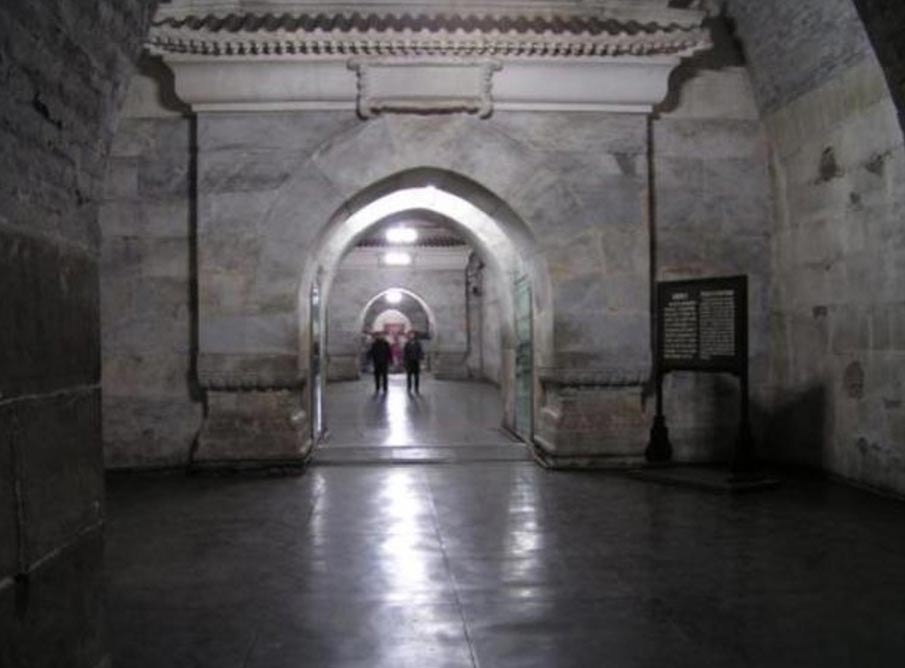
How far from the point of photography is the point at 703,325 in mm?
6707

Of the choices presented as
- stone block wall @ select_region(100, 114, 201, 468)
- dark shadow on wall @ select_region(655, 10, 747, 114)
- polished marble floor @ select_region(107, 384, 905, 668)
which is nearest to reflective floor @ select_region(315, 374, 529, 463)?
polished marble floor @ select_region(107, 384, 905, 668)

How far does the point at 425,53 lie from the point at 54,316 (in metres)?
5.16

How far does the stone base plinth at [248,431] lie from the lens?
7008 millimetres

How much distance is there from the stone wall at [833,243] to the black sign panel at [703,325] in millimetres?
909

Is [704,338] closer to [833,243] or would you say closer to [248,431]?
[833,243]

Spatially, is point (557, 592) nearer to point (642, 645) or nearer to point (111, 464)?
point (642, 645)

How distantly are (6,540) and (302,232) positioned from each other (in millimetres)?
5254

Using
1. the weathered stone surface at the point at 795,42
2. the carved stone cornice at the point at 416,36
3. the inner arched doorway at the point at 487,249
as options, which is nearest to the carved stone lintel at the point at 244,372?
the inner arched doorway at the point at 487,249

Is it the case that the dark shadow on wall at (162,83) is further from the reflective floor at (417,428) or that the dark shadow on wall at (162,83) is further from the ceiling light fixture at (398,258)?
the ceiling light fixture at (398,258)

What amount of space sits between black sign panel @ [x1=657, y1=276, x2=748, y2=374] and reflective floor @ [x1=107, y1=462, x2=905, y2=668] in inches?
43.3

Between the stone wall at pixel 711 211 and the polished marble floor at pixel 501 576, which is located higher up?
the stone wall at pixel 711 211

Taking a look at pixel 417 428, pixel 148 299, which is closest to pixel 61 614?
pixel 148 299

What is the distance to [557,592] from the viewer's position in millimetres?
3832

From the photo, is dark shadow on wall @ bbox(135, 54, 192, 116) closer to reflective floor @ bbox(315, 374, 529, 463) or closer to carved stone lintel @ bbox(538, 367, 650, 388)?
reflective floor @ bbox(315, 374, 529, 463)
